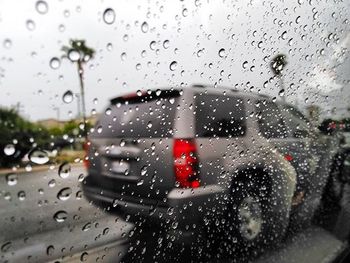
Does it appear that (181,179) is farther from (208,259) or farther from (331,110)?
(331,110)

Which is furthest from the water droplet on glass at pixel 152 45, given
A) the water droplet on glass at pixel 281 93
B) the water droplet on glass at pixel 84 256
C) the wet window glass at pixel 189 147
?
the water droplet on glass at pixel 281 93

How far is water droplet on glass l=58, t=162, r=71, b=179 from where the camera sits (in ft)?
3.07

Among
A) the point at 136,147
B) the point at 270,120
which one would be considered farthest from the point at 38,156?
the point at 270,120

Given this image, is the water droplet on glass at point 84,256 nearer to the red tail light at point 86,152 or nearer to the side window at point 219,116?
the red tail light at point 86,152

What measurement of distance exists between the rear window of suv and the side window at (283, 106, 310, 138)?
94cm

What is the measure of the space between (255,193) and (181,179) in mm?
580

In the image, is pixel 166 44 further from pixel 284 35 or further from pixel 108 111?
pixel 284 35

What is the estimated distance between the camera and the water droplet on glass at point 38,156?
86 centimetres

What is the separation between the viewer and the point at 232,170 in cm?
156

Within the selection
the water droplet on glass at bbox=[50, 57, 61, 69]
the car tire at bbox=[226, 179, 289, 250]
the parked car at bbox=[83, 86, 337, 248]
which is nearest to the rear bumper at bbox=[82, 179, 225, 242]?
the parked car at bbox=[83, 86, 337, 248]

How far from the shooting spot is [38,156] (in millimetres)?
872

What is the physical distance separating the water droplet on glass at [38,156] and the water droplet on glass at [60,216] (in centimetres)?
14

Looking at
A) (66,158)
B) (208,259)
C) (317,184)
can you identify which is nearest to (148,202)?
(66,158)

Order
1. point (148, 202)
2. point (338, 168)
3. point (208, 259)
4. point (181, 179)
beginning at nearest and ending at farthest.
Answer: point (148, 202)
point (181, 179)
point (208, 259)
point (338, 168)
